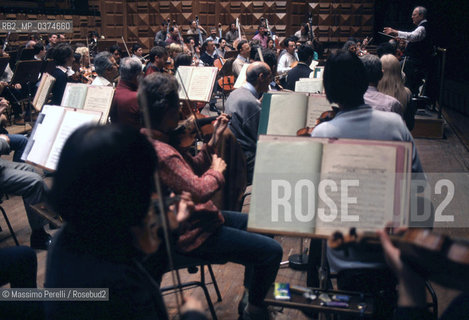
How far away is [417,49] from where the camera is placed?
7324 mm

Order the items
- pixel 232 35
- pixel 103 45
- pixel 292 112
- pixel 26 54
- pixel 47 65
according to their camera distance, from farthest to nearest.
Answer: pixel 232 35
pixel 103 45
pixel 26 54
pixel 47 65
pixel 292 112

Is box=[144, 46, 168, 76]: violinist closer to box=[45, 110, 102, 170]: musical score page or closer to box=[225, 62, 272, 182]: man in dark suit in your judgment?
box=[225, 62, 272, 182]: man in dark suit

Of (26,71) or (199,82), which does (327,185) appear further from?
(26,71)

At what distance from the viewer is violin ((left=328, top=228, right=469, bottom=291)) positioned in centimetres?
129

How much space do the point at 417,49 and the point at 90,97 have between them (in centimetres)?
561

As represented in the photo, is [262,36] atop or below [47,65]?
atop

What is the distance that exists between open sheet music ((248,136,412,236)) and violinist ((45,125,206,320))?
63cm

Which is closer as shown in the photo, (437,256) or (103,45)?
(437,256)

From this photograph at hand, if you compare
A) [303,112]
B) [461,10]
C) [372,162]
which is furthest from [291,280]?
[461,10]

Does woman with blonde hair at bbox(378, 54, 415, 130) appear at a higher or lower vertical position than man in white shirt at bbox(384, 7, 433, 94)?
lower

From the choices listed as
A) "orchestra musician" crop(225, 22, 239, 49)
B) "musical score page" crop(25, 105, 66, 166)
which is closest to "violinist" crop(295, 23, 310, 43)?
"orchestra musician" crop(225, 22, 239, 49)

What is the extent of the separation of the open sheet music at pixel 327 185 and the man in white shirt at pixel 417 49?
5.86m

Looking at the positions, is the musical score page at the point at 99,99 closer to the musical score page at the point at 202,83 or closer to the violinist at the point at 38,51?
the musical score page at the point at 202,83

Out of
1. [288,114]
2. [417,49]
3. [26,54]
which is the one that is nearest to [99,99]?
[288,114]
